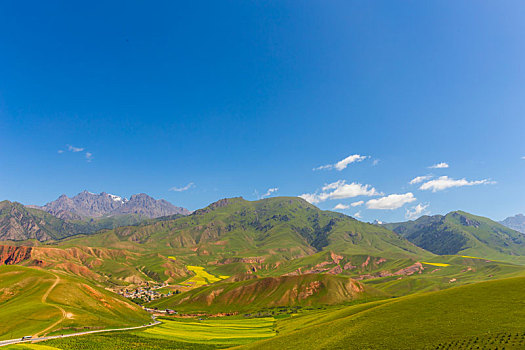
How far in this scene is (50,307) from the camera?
11844 cm

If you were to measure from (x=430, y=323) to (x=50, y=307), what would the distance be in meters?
149

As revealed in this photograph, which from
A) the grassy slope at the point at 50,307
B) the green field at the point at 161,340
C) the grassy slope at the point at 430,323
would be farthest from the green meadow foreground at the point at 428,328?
the grassy slope at the point at 50,307

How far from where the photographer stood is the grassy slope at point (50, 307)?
340 feet

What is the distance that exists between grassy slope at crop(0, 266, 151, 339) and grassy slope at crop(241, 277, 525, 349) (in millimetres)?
87108

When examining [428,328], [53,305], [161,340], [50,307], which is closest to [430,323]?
[428,328]

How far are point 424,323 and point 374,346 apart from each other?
1671 cm

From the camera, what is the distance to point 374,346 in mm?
57875

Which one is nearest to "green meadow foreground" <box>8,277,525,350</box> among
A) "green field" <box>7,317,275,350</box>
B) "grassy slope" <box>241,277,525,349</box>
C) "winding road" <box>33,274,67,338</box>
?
"grassy slope" <box>241,277,525,349</box>

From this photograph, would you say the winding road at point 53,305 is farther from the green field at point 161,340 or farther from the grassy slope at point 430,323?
the grassy slope at point 430,323

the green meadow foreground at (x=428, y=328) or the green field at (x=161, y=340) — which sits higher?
the green meadow foreground at (x=428, y=328)

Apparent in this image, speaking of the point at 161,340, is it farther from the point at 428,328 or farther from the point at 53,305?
the point at 428,328

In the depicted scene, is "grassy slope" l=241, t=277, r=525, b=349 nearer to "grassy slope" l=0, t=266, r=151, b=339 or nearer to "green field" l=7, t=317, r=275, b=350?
"green field" l=7, t=317, r=275, b=350

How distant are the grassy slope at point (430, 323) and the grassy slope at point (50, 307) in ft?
286

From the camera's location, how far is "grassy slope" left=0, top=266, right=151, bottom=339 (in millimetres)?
103688
